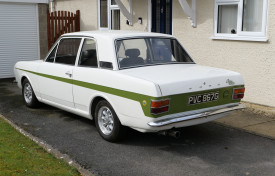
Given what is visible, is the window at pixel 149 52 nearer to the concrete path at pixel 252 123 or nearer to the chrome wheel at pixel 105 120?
the chrome wheel at pixel 105 120

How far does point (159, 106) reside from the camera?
4.66 meters

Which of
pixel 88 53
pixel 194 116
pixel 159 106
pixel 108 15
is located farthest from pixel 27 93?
pixel 108 15

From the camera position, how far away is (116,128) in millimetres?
5391

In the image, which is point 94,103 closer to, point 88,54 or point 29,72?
point 88,54

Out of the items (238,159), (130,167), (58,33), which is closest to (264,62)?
(238,159)

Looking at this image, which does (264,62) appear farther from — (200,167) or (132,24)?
(132,24)

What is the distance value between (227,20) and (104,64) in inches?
156

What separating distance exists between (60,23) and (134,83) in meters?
9.82

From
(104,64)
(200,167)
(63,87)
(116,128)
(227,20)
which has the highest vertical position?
(227,20)

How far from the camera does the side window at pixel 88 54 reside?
5.89 metres

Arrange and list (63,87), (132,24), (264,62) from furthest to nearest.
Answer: (132,24) → (264,62) → (63,87)

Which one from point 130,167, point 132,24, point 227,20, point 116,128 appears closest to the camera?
point 130,167

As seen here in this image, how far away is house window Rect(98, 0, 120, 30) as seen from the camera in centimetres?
1252

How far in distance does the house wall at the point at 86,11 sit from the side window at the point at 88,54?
7.51m
